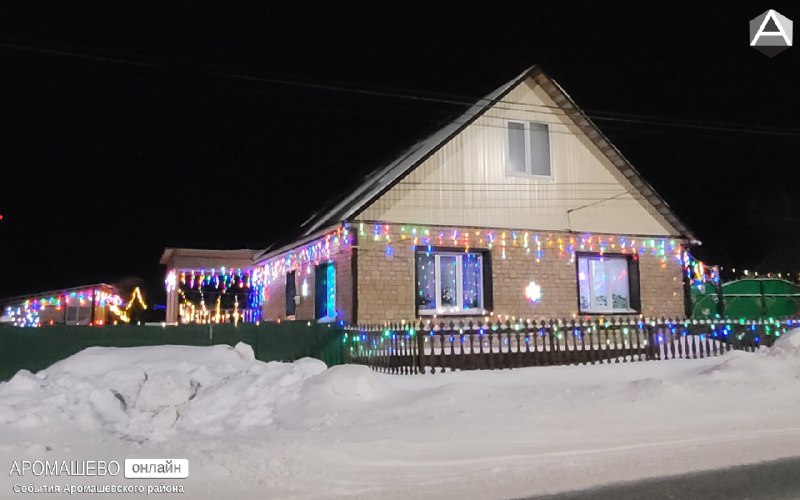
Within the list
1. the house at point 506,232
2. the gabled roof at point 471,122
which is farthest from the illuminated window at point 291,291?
the gabled roof at point 471,122

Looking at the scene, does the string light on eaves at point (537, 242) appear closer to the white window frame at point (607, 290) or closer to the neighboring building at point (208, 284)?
the white window frame at point (607, 290)

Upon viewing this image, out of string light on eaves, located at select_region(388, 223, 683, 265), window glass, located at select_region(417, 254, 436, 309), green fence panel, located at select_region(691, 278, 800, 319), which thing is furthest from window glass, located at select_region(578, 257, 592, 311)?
green fence panel, located at select_region(691, 278, 800, 319)

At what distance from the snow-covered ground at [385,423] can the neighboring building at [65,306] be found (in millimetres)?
17079

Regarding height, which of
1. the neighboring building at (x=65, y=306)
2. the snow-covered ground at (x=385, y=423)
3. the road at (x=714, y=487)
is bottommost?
the road at (x=714, y=487)

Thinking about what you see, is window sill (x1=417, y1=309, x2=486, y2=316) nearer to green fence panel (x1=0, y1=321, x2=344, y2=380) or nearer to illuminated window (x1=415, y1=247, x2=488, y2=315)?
illuminated window (x1=415, y1=247, x2=488, y2=315)

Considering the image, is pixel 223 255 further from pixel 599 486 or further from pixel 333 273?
pixel 599 486

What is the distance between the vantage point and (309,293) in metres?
18.1

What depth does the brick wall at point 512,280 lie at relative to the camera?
49.0 ft

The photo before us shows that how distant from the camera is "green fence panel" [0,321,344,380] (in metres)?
11.7

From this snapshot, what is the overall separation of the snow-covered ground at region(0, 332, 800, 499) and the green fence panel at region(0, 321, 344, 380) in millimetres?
978

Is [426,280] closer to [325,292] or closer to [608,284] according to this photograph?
[325,292]

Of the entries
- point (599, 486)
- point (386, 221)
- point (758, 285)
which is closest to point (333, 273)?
point (386, 221)

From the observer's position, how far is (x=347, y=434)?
7.82 meters

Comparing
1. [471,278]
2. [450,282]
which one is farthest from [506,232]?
[450,282]
